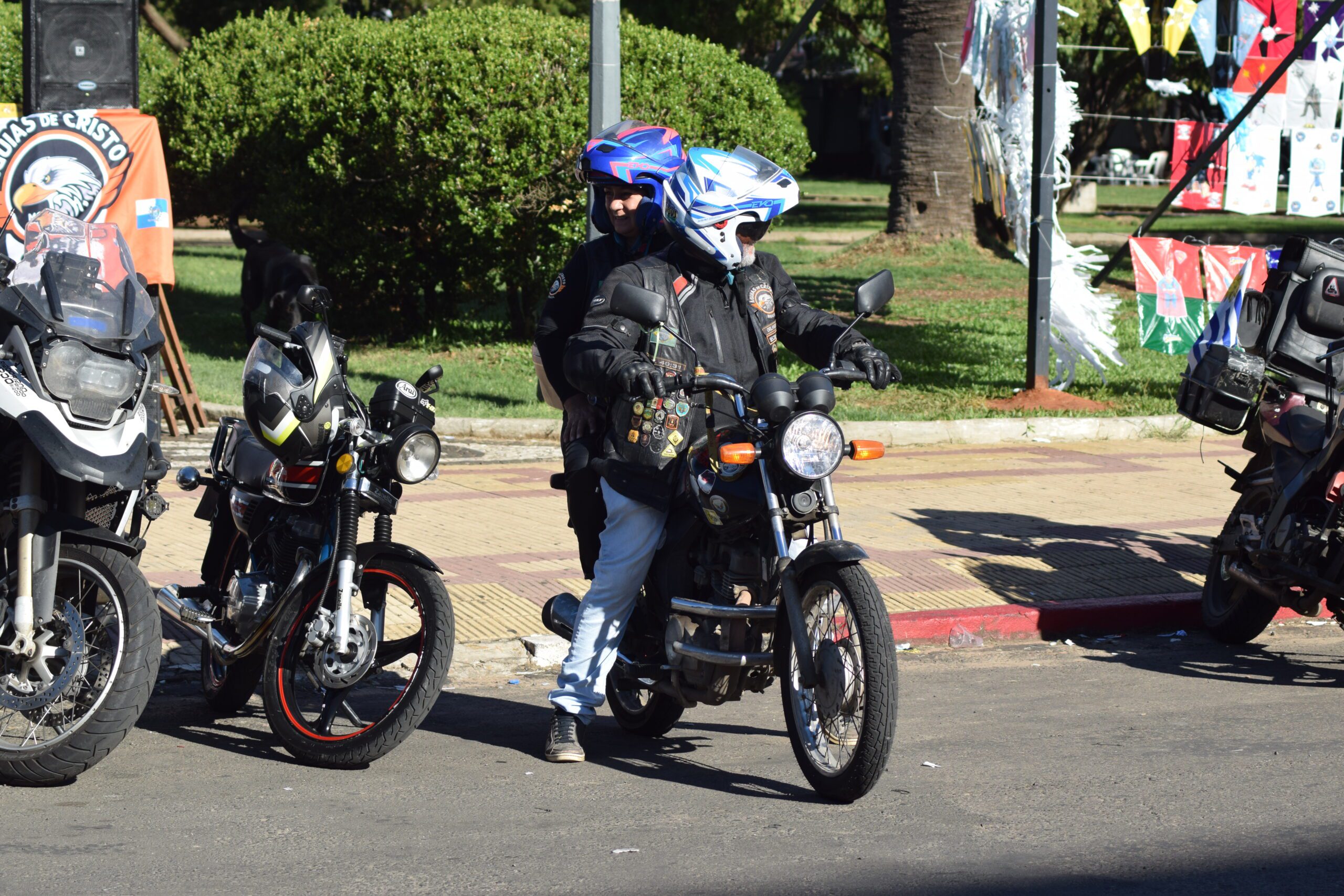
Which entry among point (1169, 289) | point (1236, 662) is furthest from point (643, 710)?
point (1169, 289)

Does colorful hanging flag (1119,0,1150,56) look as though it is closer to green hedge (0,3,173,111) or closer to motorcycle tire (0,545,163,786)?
motorcycle tire (0,545,163,786)

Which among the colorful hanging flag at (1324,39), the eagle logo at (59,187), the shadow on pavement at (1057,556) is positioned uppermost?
the colorful hanging flag at (1324,39)

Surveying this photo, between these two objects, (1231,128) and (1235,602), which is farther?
(1231,128)

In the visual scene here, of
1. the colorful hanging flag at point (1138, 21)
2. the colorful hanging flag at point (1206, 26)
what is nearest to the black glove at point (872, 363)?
the colorful hanging flag at point (1138, 21)

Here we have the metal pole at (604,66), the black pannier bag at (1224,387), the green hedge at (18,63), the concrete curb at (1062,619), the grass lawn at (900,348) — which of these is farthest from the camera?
the green hedge at (18,63)

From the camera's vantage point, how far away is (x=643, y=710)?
220 inches

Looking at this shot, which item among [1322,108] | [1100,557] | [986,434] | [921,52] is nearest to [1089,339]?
[986,434]

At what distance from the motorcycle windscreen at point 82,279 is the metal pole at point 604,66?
19.8 ft

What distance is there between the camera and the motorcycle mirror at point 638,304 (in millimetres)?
4652

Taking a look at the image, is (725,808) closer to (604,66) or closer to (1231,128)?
(604,66)

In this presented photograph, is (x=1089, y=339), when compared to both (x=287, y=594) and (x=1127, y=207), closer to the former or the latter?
(x=287, y=594)

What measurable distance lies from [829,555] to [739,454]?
0.40 metres

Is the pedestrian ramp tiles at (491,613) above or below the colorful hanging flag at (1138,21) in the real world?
below

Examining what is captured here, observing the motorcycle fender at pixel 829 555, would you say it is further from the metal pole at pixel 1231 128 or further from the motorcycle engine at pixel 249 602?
the metal pole at pixel 1231 128
